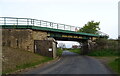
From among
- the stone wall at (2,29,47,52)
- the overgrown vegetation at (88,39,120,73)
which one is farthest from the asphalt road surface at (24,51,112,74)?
the overgrown vegetation at (88,39,120,73)

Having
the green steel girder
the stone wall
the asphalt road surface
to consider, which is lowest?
the asphalt road surface

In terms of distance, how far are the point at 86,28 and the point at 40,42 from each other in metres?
34.1

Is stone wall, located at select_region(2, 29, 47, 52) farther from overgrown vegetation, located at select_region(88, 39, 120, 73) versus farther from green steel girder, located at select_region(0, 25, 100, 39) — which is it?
overgrown vegetation, located at select_region(88, 39, 120, 73)

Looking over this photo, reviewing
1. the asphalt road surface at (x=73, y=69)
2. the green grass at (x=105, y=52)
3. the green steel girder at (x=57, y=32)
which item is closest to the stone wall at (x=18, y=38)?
the green steel girder at (x=57, y=32)

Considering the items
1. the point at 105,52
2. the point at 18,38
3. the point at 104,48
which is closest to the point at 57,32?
the point at 18,38

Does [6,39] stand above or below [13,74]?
above

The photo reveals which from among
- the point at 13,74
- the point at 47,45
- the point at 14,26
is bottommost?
the point at 13,74

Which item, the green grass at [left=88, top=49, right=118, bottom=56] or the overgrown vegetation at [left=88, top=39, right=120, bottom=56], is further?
the overgrown vegetation at [left=88, top=39, right=120, bottom=56]

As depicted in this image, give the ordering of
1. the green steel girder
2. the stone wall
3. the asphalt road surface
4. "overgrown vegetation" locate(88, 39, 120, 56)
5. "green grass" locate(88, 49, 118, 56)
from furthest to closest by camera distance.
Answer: "overgrown vegetation" locate(88, 39, 120, 56), "green grass" locate(88, 49, 118, 56), the green steel girder, the stone wall, the asphalt road surface

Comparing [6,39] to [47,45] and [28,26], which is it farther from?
[47,45]

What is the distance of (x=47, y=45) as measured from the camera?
105 feet

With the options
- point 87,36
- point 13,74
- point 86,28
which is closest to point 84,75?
point 13,74

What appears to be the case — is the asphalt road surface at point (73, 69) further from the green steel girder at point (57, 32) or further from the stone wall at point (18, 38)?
the green steel girder at point (57, 32)

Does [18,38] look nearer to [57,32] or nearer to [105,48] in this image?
[57,32]
